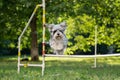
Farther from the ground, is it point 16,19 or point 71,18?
point 16,19

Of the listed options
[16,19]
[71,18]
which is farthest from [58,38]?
[71,18]

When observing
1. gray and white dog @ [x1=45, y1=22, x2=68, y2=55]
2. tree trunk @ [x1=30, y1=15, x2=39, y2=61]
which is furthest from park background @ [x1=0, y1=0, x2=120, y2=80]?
gray and white dog @ [x1=45, y1=22, x2=68, y2=55]

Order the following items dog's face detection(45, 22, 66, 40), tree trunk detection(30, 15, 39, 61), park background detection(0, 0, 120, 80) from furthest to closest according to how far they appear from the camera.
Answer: tree trunk detection(30, 15, 39, 61) < park background detection(0, 0, 120, 80) < dog's face detection(45, 22, 66, 40)

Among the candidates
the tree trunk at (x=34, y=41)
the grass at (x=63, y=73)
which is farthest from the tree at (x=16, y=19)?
the grass at (x=63, y=73)

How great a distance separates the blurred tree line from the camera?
76.6 feet

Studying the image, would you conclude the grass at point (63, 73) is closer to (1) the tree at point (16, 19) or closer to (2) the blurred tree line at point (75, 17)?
(2) the blurred tree line at point (75, 17)

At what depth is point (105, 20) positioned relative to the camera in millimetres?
27734

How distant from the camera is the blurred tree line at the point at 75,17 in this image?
76.6 ft

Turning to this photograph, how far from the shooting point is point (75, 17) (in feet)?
85.5

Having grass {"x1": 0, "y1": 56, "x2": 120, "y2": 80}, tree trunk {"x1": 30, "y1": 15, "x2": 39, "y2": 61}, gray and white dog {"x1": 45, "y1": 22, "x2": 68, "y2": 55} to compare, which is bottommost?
tree trunk {"x1": 30, "y1": 15, "x2": 39, "y2": 61}

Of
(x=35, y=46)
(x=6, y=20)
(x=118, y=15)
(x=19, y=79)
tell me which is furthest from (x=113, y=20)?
(x=19, y=79)

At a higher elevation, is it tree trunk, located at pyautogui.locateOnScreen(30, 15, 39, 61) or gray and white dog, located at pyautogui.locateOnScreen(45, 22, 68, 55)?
gray and white dog, located at pyautogui.locateOnScreen(45, 22, 68, 55)

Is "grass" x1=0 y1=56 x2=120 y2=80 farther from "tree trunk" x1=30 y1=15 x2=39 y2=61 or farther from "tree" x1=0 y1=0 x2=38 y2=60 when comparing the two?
"tree trunk" x1=30 y1=15 x2=39 y2=61

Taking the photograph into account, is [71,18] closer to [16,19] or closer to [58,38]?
[16,19]
